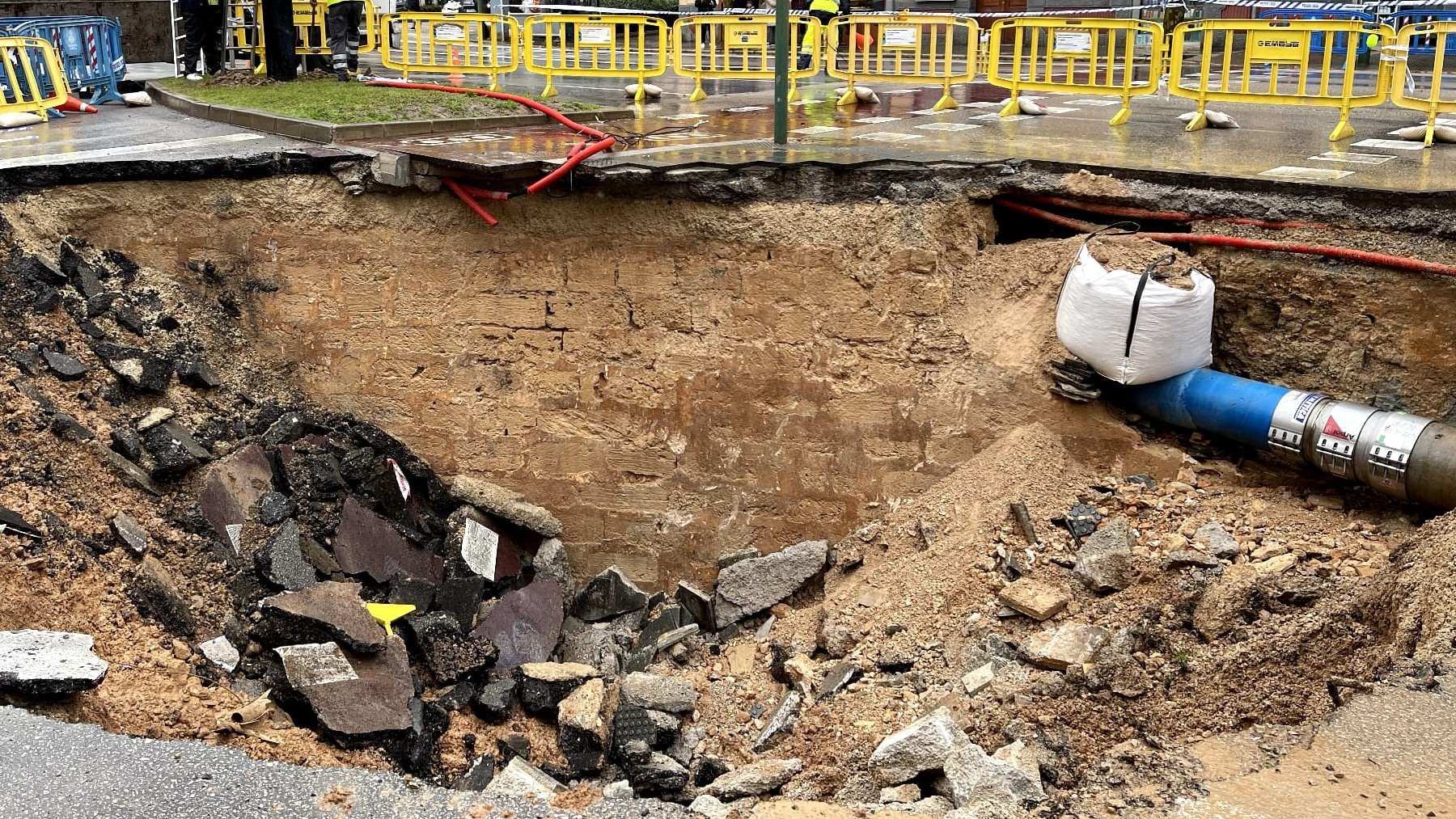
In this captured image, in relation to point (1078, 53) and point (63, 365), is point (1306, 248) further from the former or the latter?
point (63, 365)

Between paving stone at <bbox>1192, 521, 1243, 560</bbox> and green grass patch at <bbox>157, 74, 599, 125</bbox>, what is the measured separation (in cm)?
Answer: 572

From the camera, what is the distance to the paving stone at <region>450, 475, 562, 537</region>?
27.2ft

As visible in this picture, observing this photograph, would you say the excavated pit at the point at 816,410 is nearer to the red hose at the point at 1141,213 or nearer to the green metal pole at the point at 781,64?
the red hose at the point at 1141,213

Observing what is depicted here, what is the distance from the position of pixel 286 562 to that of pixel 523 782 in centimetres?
216

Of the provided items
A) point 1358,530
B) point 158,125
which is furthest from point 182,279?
point 1358,530

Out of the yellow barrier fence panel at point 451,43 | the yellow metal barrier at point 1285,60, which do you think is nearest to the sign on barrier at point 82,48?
the yellow barrier fence panel at point 451,43

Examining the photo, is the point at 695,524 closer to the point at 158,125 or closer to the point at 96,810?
the point at 96,810

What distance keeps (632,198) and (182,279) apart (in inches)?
117

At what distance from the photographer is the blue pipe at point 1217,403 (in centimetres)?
633

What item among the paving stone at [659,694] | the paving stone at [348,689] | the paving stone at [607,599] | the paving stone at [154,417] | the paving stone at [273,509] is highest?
the paving stone at [154,417]

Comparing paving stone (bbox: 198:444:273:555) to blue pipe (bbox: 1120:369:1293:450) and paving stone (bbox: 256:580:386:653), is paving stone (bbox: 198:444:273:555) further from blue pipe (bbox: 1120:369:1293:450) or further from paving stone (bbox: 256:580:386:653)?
blue pipe (bbox: 1120:369:1293:450)

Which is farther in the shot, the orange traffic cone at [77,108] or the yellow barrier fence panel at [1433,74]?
the orange traffic cone at [77,108]

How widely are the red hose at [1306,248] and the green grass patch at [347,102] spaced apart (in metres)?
4.71

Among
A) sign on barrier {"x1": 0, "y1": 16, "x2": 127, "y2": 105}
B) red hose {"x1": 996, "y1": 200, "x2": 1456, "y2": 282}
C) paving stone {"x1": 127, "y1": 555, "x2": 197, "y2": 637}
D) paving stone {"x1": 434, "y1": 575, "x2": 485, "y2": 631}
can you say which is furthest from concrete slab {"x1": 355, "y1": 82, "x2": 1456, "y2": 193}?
sign on barrier {"x1": 0, "y1": 16, "x2": 127, "y2": 105}
